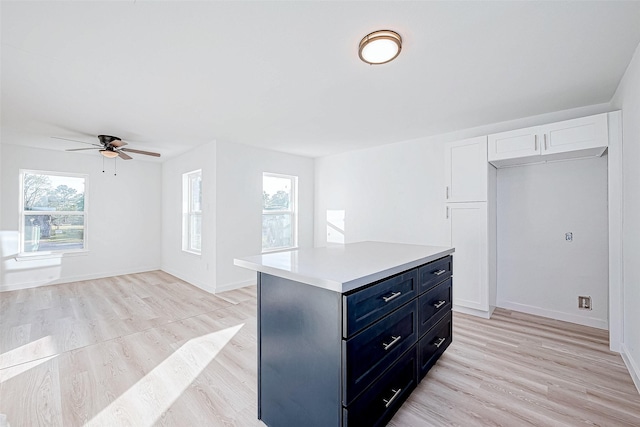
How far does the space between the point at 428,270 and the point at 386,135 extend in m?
2.65

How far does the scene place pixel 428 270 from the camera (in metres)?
2.00

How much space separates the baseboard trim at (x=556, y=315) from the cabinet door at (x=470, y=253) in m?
0.62

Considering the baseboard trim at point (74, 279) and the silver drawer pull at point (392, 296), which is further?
the baseboard trim at point (74, 279)

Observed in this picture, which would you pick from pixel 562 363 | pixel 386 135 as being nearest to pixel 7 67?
pixel 386 135

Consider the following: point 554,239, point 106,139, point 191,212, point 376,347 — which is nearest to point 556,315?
point 554,239

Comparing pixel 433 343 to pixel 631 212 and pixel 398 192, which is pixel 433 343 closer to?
pixel 631 212

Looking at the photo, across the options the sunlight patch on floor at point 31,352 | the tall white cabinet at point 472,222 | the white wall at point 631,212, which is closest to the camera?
the white wall at point 631,212

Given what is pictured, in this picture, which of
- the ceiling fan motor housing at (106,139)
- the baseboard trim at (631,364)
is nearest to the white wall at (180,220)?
the ceiling fan motor housing at (106,139)

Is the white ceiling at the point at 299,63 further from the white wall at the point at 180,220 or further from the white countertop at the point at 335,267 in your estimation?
the white countertop at the point at 335,267

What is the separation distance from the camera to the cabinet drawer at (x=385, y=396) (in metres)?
1.31

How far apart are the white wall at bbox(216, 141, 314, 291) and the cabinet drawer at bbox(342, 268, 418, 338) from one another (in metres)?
3.35

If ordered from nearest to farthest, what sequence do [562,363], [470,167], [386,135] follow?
[562,363] → [470,167] → [386,135]

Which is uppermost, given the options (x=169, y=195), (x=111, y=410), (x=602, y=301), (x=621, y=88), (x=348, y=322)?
(x=621, y=88)

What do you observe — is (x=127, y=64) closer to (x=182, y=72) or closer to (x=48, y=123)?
(x=182, y=72)
